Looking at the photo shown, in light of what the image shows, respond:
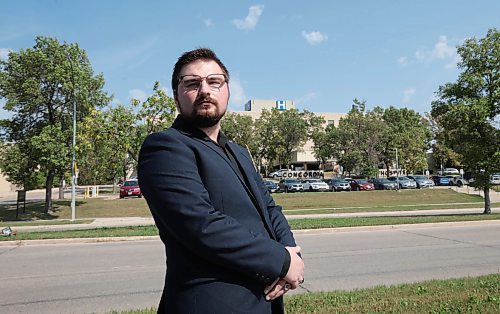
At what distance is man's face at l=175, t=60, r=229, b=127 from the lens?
2.02 meters

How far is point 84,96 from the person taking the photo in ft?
81.4

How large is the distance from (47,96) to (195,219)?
26649 mm

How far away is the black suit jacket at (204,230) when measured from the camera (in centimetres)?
172

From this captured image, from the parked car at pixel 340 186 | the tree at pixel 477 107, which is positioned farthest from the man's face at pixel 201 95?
the parked car at pixel 340 186

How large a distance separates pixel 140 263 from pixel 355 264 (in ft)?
16.0

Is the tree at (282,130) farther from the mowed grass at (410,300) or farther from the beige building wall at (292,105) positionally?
the mowed grass at (410,300)

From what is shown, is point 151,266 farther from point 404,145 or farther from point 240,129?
point 404,145

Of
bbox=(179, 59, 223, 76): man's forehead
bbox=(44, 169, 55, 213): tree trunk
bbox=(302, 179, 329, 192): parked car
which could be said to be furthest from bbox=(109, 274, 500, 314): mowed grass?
bbox=(302, 179, 329, 192): parked car

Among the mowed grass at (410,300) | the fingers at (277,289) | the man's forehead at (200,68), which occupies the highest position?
the man's forehead at (200,68)

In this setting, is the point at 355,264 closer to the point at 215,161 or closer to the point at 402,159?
the point at 215,161

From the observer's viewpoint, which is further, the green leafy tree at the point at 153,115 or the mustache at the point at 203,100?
the green leafy tree at the point at 153,115

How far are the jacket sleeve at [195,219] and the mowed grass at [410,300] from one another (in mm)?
3654

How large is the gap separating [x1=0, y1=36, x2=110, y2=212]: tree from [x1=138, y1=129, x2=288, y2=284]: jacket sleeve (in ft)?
78.4

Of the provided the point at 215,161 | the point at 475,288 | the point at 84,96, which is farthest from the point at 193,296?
the point at 84,96
